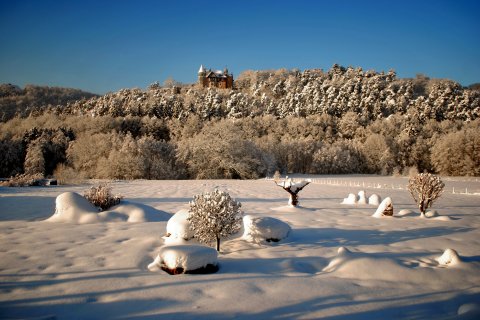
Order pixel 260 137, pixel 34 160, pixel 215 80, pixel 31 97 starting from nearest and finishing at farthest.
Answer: pixel 34 160 < pixel 260 137 < pixel 31 97 < pixel 215 80

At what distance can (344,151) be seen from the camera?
5303 centimetres

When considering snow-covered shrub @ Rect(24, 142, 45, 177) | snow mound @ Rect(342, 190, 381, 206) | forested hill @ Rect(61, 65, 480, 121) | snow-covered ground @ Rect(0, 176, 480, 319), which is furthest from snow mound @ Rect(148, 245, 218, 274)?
forested hill @ Rect(61, 65, 480, 121)

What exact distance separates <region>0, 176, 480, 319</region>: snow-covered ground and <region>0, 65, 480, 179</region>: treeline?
33.4 m

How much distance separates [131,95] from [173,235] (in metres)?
94.1

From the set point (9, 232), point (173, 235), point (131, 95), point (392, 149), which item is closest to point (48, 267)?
point (173, 235)

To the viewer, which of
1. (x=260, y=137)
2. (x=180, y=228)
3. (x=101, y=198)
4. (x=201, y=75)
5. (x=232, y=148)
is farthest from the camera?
(x=201, y=75)

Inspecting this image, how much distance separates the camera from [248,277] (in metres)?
6.02

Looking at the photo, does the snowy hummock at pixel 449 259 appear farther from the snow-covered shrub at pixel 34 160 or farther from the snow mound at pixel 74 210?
the snow-covered shrub at pixel 34 160

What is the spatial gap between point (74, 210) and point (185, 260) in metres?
7.37

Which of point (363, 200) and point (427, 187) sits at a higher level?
point (427, 187)

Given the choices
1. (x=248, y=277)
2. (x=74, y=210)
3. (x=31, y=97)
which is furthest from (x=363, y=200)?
(x=31, y=97)

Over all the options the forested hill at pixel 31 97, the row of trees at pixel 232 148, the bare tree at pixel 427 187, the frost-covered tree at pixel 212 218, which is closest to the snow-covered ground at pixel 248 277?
the frost-covered tree at pixel 212 218

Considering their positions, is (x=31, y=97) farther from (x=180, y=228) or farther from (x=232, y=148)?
(x=180, y=228)

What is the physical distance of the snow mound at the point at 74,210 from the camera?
36.7 feet
